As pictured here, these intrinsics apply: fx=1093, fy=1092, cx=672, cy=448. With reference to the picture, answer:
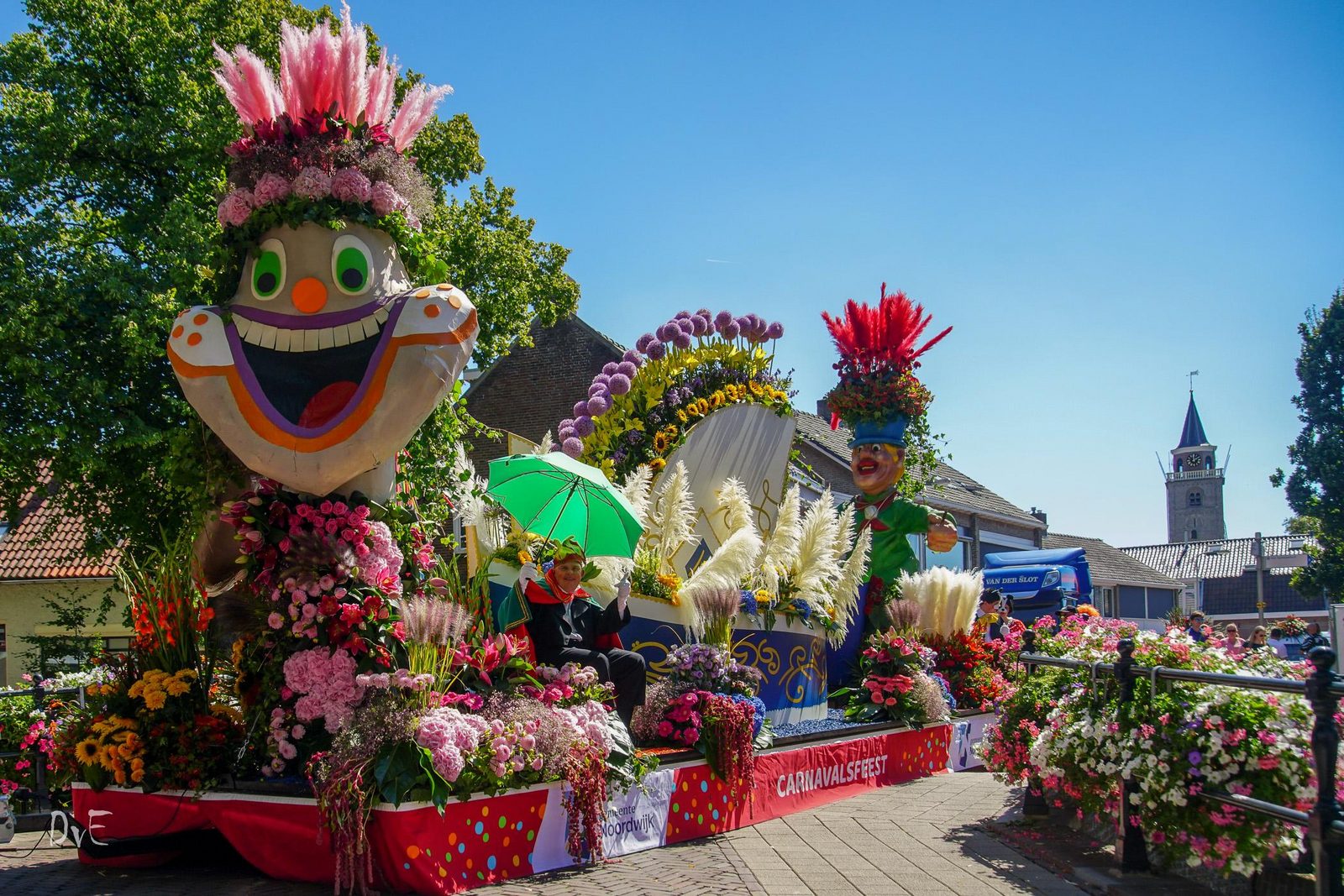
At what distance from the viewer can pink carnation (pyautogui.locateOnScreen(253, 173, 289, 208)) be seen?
21.1ft

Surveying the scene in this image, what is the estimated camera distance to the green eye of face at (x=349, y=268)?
6.42m

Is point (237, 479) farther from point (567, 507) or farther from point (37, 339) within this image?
point (37, 339)

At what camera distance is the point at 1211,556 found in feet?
219

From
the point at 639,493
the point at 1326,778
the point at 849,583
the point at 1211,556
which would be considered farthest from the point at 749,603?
the point at 1211,556

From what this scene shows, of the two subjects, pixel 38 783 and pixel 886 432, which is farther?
pixel 886 432

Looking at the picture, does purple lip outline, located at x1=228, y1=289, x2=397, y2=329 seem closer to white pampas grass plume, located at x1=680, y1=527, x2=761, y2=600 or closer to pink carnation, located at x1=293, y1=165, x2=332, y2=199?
pink carnation, located at x1=293, y1=165, x2=332, y2=199

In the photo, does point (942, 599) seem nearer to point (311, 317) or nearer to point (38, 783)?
point (311, 317)

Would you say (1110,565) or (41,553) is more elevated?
(1110,565)

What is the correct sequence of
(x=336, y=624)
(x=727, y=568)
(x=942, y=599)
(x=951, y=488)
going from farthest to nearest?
1. (x=951, y=488)
2. (x=942, y=599)
3. (x=727, y=568)
4. (x=336, y=624)

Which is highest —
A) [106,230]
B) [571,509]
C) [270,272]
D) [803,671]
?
[106,230]

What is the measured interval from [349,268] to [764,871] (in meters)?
4.37

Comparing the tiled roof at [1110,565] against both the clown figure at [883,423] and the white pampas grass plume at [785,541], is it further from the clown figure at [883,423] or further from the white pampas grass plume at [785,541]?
the white pampas grass plume at [785,541]

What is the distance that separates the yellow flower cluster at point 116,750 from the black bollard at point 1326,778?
591cm

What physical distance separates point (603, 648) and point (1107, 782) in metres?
3.44
